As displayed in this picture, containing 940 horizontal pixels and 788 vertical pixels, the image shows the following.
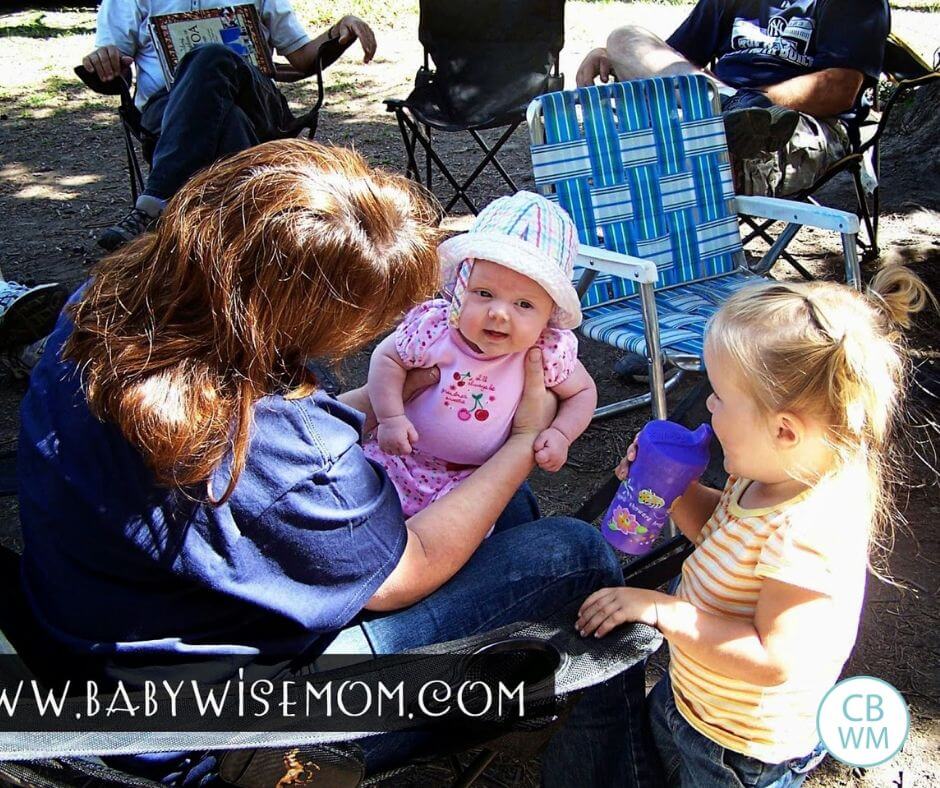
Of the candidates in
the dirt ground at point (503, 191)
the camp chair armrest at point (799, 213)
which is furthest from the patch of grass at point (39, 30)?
the camp chair armrest at point (799, 213)

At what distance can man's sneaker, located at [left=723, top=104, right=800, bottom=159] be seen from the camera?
3389 mm

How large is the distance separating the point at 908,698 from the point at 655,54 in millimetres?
2878

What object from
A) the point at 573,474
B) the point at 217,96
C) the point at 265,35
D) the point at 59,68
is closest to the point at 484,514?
the point at 573,474

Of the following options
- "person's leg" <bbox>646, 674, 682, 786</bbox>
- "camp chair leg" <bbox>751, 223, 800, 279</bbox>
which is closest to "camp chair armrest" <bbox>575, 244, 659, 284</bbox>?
"camp chair leg" <bbox>751, 223, 800, 279</bbox>

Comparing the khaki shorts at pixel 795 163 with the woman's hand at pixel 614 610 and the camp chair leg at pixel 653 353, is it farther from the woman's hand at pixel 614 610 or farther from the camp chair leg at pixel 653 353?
the woman's hand at pixel 614 610

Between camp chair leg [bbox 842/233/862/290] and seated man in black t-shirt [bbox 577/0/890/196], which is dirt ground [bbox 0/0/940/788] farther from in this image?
seated man in black t-shirt [bbox 577/0/890/196]

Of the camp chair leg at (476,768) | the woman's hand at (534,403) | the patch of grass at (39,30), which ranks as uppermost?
the patch of grass at (39,30)

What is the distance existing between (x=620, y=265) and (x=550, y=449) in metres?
1.03

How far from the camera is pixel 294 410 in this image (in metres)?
1.15

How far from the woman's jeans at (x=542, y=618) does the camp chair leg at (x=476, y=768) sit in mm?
95

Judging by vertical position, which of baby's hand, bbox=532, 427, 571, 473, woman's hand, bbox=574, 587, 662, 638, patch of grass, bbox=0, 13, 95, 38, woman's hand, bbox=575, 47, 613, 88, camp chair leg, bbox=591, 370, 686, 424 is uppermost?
patch of grass, bbox=0, 13, 95, 38

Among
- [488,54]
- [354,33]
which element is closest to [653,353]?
[354,33]

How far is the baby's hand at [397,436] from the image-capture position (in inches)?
70.3

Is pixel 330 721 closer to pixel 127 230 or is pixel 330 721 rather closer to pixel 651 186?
pixel 651 186
